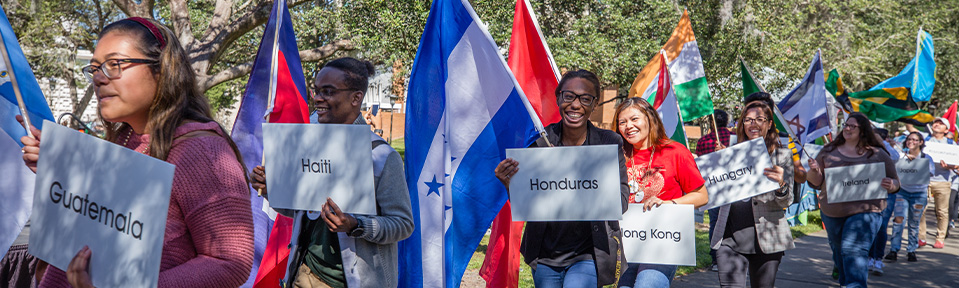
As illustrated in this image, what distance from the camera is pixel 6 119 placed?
121 inches

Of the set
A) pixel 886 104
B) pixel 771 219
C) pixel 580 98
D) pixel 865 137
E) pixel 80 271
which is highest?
pixel 886 104

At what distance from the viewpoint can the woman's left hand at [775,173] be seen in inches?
216

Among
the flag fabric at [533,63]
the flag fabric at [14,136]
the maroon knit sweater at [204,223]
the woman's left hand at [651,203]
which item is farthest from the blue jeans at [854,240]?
the flag fabric at [14,136]

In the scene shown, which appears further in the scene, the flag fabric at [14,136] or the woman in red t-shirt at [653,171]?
the woman in red t-shirt at [653,171]

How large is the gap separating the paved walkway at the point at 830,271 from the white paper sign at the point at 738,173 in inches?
113

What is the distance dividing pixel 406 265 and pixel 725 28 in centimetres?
1422

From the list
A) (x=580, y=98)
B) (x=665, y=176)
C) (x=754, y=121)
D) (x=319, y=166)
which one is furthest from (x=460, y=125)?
(x=754, y=121)

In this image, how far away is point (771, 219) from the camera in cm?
555

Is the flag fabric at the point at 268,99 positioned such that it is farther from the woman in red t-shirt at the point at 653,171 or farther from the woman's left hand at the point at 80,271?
the woman's left hand at the point at 80,271

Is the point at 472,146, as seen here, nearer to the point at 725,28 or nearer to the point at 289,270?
the point at 289,270

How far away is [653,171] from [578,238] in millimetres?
868

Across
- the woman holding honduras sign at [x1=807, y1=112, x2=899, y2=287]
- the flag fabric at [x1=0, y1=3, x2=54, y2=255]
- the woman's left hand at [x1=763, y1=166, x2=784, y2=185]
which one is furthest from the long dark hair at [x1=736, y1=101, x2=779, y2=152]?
the flag fabric at [x1=0, y1=3, x2=54, y2=255]

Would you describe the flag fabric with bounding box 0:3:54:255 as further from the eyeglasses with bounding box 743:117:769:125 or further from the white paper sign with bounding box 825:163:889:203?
the white paper sign with bounding box 825:163:889:203

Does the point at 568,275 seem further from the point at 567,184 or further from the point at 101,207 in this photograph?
the point at 101,207
